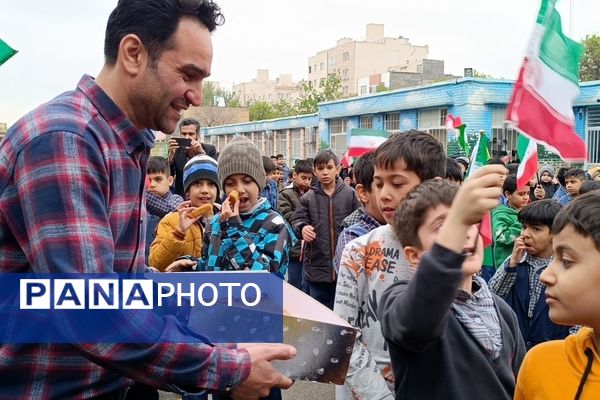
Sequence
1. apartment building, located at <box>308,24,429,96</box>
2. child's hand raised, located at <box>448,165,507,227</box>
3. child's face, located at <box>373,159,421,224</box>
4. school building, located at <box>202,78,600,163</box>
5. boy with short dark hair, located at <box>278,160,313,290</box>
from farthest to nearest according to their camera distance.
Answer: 1. apartment building, located at <box>308,24,429,96</box>
2. school building, located at <box>202,78,600,163</box>
3. boy with short dark hair, located at <box>278,160,313,290</box>
4. child's face, located at <box>373,159,421,224</box>
5. child's hand raised, located at <box>448,165,507,227</box>

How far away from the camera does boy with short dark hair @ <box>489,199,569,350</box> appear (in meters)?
3.71

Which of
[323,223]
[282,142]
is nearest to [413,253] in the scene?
[323,223]

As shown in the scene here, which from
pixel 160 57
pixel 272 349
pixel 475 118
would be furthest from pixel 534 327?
pixel 475 118

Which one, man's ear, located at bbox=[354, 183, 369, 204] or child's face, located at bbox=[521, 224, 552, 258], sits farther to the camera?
man's ear, located at bbox=[354, 183, 369, 204]

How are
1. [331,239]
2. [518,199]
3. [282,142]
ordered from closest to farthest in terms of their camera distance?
[518,199]
[331,239]
[282,142]

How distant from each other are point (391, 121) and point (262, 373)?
2652cm

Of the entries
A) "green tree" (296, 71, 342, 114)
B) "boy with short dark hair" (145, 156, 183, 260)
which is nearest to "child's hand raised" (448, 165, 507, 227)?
"boy with short dark hair" (145, 156, 183, 260)

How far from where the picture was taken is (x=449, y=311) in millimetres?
1737

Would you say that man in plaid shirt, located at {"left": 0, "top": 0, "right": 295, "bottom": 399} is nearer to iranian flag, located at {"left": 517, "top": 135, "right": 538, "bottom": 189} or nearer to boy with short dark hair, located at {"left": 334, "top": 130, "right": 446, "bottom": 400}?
boy with short dark hair, located at {"left": 334, "top": 130, "right": 446, "bottom": 400}

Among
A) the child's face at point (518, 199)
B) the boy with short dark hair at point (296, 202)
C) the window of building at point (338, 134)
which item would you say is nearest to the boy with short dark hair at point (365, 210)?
the child's face at point (518, 199)

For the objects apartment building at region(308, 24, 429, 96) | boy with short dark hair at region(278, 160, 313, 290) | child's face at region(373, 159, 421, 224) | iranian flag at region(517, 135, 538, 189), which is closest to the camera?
child's face at region(373, 159, 421, 224)

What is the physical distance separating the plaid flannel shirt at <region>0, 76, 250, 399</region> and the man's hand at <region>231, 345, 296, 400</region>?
0.04 m

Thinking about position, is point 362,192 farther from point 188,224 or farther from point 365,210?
point 188,224

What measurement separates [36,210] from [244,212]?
83.7 inches
